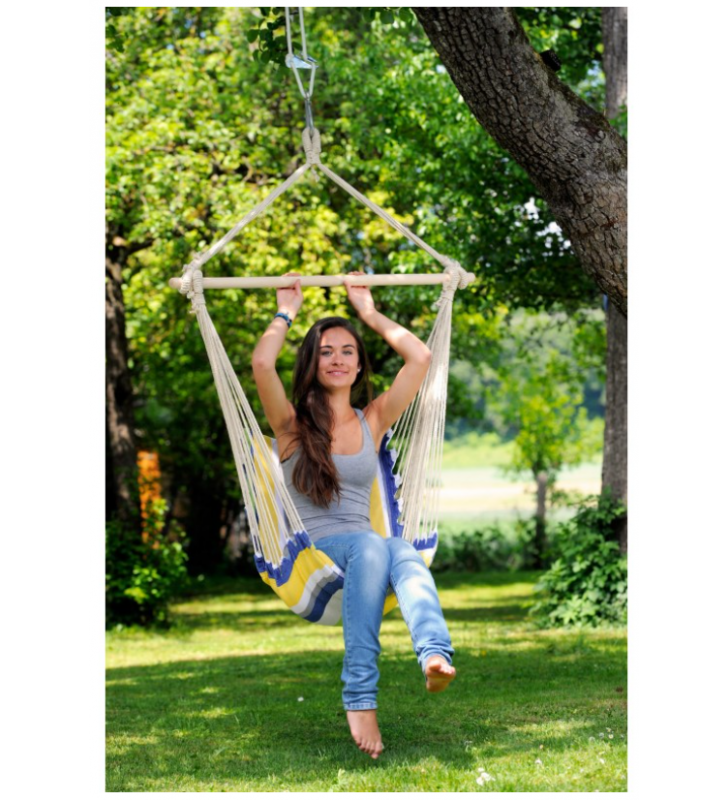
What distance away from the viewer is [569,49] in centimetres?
533

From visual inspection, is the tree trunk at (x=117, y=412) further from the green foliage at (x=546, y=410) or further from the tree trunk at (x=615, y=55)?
the green foliage at (x=546, y=410)

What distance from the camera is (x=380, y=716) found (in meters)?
3.02

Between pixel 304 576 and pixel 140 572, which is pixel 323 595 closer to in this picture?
pixel 304 576

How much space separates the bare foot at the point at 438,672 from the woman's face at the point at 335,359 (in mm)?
784

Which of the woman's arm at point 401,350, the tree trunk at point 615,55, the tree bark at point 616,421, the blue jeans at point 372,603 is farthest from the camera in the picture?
the tree bark at point 616,421

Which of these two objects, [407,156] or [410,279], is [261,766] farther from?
[407,156]

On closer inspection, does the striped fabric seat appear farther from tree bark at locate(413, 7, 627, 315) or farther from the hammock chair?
tree bark at locate(413, 7, 627, 315)

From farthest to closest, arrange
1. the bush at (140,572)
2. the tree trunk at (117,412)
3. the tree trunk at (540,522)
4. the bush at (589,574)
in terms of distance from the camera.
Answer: the tree trunk at (540,522) → the tree trunk at (117,412) → the bush at (140,572) → the bush at (589,574)

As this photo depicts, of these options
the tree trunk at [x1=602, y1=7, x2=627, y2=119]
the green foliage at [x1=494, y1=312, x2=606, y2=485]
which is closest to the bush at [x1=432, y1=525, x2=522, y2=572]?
the green foliage at [x1=494, y1=312, x2=606, y2=485]

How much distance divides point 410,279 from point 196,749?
1.25m

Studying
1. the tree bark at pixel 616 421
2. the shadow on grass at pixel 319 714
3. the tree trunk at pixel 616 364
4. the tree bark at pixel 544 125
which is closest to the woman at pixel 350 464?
the shadow on grass at pixel 319 714

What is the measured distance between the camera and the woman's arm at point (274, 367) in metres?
2.53

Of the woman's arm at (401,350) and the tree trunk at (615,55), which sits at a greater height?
the tree trunk at (615,55)

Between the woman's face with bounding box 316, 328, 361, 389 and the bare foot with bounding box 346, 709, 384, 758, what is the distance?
786 millimetres
